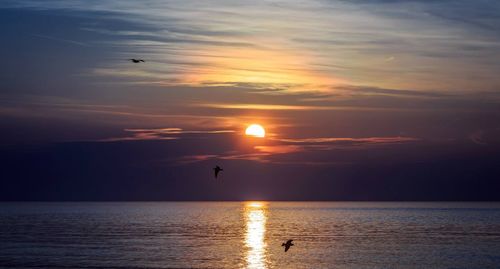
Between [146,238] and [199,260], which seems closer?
[199,260]

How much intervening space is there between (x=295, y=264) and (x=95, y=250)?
2909 centimetres

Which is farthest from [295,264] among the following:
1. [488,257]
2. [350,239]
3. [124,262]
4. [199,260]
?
[350,239]

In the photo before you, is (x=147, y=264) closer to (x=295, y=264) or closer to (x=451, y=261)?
(x=295, y=264)

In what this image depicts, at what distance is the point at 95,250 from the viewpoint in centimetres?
9894

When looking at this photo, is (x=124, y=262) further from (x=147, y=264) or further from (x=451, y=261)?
(x=451, y=261)

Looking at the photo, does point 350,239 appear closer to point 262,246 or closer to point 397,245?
point 397,245

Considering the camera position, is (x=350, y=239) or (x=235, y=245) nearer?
(x=235, y=245)

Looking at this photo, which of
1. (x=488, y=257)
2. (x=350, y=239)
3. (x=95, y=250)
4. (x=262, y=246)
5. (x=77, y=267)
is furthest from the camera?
(x=350, y=239)

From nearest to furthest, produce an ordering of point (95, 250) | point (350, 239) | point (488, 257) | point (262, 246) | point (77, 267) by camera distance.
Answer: point (77, 267)
point (488, 257)
point (95, 250)
point (262, 246)
point (350, 239)

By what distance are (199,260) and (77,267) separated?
1391 centimetres

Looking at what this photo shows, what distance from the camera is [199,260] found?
283ft

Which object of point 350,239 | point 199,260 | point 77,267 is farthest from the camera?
point 350,239

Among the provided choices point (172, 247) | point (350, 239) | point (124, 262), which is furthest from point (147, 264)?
point (350, 239)

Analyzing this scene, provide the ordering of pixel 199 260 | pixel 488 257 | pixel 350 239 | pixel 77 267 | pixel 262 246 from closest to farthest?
pixel 77 267 < pixel 199 260 < pixel 488 257 < pixel 262 246 < pixel 350 239
